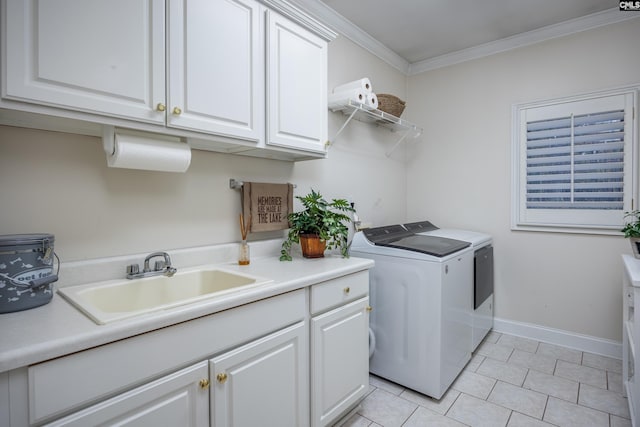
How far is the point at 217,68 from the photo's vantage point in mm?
1432

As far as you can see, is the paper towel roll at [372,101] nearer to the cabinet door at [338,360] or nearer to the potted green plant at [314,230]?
the potted green plant at [314,230]

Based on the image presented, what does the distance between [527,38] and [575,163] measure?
1114mm

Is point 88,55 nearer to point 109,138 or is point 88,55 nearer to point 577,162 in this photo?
point 109,138

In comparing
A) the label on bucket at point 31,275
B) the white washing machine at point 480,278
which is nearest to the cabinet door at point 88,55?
the label on bucket at point 31,275

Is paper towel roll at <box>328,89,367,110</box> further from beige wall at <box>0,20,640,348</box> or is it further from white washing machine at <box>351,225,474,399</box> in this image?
white washing machine at <box>351,225,474,399</box>

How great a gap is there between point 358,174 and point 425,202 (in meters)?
0.98

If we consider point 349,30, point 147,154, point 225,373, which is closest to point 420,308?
point 225,373

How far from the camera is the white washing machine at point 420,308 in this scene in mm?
1986

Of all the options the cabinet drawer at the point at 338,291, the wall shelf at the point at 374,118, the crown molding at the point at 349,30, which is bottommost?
the cabinet drawer at the point at 338,291

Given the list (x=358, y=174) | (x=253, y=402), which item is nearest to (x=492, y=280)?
(x=358, y=174)

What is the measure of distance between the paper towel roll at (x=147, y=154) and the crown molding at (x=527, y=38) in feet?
9.03

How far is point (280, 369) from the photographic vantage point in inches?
53.6

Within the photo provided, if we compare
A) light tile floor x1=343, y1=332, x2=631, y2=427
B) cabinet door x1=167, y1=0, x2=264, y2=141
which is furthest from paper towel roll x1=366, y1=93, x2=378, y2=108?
light tile floor x1=343, y1=332, x2=631, y2=427

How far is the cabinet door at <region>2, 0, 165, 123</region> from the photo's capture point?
97cm
